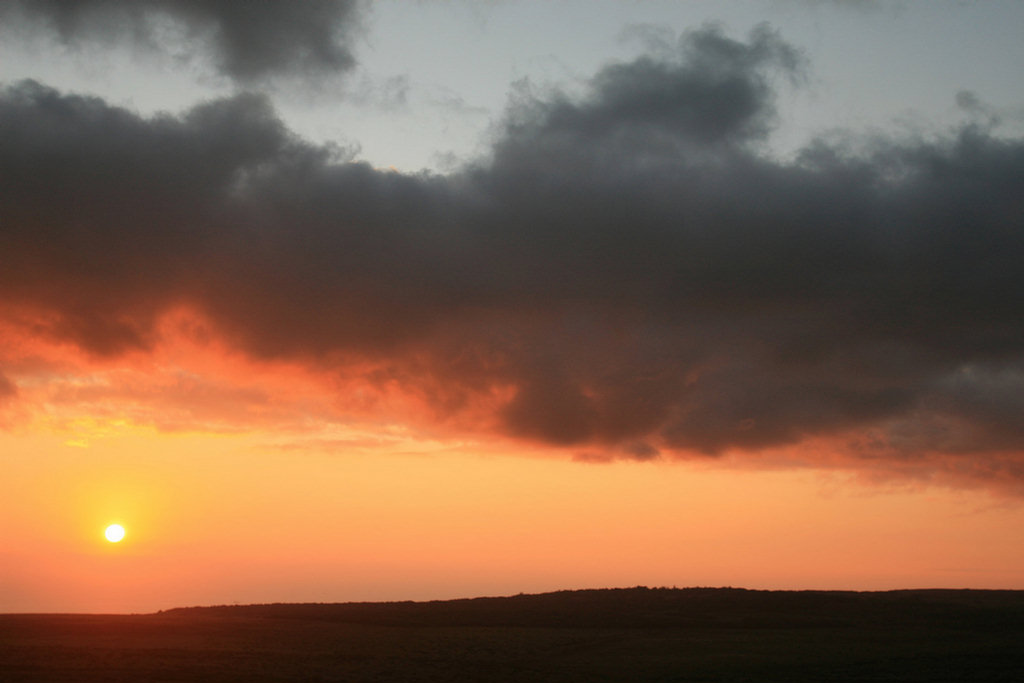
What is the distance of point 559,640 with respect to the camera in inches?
2473

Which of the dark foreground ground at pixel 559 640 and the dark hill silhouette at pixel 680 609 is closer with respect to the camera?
the dark foreground ground at pixel 559 640

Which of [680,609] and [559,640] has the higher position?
[680,609]

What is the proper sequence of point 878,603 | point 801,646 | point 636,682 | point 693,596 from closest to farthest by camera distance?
point 636,682, point 801,646, point 878,603, point 693,596

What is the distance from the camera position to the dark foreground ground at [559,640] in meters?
47.4

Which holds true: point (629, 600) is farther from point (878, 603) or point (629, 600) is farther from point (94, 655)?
point (94, 655)

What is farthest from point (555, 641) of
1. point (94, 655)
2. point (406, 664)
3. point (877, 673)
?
point (94, 655)

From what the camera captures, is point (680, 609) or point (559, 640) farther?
point (680, 609)

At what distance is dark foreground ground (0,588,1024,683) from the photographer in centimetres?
4741

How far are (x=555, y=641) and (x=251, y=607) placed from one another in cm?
3567

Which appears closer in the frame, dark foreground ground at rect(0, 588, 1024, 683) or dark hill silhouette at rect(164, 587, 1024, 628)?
dark foreground ground at rect(0, 588, 1024, 683)

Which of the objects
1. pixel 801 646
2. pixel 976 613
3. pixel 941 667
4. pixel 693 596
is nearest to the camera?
pixel 941 667

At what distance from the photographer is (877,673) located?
47.4 meters

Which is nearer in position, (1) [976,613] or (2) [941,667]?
(2) [941,667]

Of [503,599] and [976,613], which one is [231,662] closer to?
[503,599]
